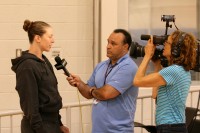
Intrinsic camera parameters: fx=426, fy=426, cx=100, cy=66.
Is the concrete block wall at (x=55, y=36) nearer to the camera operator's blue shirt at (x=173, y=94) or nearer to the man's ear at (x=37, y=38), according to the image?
the man's ear at (x=37, y=38)

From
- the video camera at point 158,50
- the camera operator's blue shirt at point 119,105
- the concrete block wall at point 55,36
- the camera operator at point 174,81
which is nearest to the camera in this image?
the camera operator at point 174,81

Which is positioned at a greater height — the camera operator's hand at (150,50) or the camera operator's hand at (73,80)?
the camera operator's hand at (150,50)

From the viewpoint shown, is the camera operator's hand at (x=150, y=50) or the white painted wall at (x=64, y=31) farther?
the white painted wall at (x=64, y=31)

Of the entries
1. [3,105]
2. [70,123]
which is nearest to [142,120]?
Result: [70,123]

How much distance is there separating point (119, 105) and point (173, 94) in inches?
17.5

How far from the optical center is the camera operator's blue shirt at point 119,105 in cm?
292

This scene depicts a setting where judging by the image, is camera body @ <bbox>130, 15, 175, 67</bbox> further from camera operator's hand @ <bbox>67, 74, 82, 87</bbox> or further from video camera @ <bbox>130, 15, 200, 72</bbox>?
camera operator's hand @ <bbox>67, 74, 82, 87</bbox>

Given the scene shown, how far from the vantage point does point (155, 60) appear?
2939 mm

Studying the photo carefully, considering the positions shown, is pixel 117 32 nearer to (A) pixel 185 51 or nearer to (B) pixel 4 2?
(A) pixel 185 51

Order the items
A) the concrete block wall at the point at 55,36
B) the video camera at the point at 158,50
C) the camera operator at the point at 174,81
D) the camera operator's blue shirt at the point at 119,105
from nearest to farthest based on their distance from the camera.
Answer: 1. the camera operator at the point at 174,81
2. the video camera at the point at 158,50
3. the camera operator's blue shirt at the point at 119,105
4. the concrete block wall at the point at 55,36

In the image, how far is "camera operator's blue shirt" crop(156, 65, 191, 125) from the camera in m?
2.62

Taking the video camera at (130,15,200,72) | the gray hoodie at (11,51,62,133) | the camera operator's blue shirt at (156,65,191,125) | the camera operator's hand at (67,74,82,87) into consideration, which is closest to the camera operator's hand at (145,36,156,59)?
the video camera at (130,15,200,72)

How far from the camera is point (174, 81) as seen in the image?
8.64ft

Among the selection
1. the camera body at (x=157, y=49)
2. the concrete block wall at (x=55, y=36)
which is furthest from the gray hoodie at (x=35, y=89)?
the concrete block wall at (x=55, y=36)
